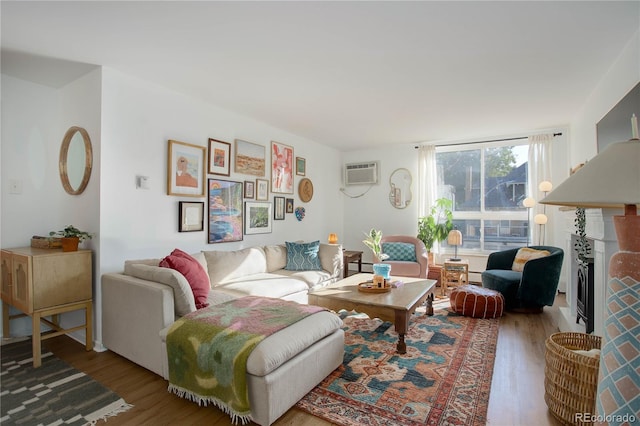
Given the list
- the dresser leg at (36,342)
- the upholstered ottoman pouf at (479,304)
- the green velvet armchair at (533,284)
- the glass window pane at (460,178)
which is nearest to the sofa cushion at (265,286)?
the dresser leg at (36,342)

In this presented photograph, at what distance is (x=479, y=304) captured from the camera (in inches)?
143

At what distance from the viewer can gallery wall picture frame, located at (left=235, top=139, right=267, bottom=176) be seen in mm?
4227

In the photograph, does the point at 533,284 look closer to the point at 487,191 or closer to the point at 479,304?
the point at 479,304

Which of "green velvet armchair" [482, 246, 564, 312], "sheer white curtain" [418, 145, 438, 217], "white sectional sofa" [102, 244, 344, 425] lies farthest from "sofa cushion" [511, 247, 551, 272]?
"white sectional sofa" [102, 244, 344, 425]

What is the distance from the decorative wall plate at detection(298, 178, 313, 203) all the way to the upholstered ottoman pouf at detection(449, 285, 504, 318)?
282 cm

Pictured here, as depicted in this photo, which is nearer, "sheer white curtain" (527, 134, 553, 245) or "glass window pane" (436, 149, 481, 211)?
"sheer white curtain" (527, 134, 553, 245)

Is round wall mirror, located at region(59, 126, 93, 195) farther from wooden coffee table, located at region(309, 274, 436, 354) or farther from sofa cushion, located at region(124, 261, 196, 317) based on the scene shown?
wooden coffee table, located at region(309, 274, 436, 354)

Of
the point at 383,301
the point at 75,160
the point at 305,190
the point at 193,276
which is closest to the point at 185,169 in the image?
the point at 75,160

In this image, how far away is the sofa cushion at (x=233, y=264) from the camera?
3.46m

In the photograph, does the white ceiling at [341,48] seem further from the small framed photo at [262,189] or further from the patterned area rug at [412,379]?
the patterned area rug at [412,379]

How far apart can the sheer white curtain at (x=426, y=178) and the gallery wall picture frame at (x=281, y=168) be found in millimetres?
2364

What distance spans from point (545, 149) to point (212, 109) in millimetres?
4815

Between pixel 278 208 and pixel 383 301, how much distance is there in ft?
8.26

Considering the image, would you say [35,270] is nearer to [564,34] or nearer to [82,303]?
[82,303]
